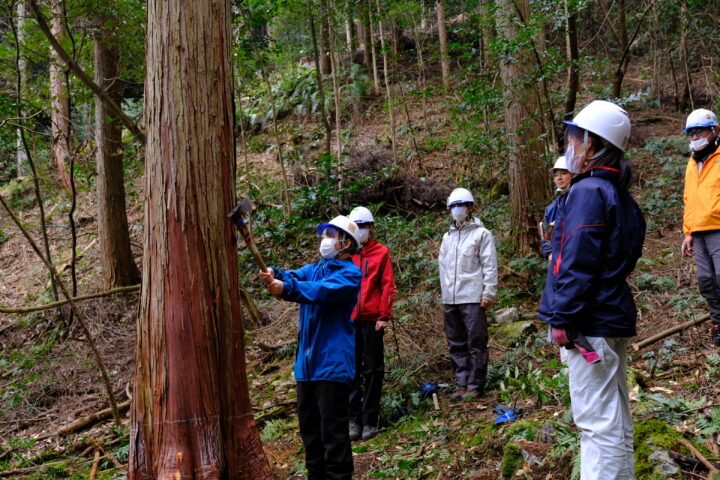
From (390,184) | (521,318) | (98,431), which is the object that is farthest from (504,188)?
(98,431)

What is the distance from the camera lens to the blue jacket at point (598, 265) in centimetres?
295

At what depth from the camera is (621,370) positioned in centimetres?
310

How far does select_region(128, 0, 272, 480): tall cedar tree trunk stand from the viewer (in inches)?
135

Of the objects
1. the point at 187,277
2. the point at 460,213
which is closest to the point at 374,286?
the point at 460,213

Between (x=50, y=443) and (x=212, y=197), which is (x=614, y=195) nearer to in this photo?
(x=212, y=197)

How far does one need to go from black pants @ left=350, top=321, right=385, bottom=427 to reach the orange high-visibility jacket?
344 centimetres

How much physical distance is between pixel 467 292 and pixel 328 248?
7.85 feet

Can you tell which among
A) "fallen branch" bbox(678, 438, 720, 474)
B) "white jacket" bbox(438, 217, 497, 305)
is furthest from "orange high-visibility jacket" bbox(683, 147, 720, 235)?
"fallen branch" bbox(678, 438, 720, 474)

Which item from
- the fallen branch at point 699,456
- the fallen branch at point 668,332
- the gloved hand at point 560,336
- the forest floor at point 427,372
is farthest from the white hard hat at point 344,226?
the fallen branch at point 668,332

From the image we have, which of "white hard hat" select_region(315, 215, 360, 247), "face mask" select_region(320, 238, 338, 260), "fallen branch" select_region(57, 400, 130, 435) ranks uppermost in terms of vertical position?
"white hard hat" select_region(315, 215, 360, 247)

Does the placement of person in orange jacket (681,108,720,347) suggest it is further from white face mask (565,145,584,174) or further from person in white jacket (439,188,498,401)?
white face mask (565,145,584,174)

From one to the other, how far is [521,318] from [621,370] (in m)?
4.84

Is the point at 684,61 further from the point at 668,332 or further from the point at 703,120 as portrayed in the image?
the point at 668,332

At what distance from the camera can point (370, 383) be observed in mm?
→ 5719
